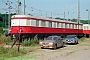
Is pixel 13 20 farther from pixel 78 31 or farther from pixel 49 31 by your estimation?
pixel 78 31

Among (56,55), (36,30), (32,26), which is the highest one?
(32,26)

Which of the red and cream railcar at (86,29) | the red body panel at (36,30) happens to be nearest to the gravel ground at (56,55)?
the red body panel at (36,30)

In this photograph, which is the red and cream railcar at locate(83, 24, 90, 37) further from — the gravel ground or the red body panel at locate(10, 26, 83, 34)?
the gravel ground

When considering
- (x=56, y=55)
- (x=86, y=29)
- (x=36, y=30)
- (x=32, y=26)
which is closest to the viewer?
(x=56, y=55)

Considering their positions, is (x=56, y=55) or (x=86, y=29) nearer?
(x=56, y=55)

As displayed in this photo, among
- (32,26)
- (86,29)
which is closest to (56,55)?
(32,26)

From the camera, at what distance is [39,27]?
3428 cm

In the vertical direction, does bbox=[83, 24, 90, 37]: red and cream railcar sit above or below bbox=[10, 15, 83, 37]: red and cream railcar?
below

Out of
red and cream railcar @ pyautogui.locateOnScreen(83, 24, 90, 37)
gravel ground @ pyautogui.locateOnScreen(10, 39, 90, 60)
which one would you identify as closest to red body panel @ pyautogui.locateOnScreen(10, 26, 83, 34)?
Answer: gravel ground @ pyautogui.locateOnScreen(10, 39, 90, 60)

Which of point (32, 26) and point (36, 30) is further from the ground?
point (32, 26)

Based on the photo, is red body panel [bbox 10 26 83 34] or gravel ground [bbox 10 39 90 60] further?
red body panel [bbox 10 26 83 34]

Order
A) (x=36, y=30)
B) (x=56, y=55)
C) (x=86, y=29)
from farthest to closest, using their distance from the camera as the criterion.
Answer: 1. (x=86, y=29)
2. (x=36, y=30)
3. (x=56, y=55)

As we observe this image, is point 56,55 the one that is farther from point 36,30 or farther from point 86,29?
point 86,29

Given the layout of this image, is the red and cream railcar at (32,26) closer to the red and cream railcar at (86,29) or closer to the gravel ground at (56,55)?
the gravel ground at (56,55)
